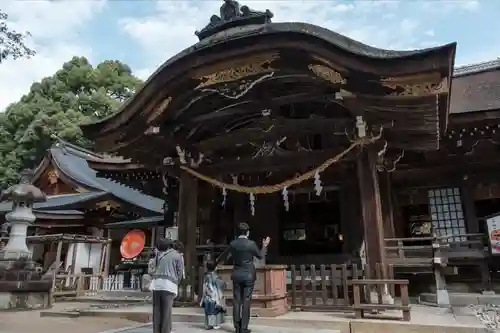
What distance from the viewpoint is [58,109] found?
32312 millimetres

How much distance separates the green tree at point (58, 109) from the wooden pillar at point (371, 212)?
2534 cm

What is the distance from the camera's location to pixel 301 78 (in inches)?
305

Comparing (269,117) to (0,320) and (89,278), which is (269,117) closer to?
(0,320)

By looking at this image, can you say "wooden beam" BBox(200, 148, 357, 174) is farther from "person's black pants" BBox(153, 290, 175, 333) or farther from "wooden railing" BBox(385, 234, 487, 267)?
"person's black pants" BBox(153, 290, 175, 333)

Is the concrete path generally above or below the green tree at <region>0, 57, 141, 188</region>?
below

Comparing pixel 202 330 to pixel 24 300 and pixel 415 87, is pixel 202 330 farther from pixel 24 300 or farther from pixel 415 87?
pixel 24 300

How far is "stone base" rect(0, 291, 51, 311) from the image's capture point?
36.3ft

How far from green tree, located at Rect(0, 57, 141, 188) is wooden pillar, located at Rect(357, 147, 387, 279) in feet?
83.1

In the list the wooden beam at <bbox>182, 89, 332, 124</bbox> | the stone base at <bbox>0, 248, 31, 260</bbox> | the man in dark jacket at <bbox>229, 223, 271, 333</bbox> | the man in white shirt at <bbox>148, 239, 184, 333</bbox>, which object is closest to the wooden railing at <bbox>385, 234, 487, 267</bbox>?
the wooden beam at <bbox>182, 89, 332, 124</bbox>

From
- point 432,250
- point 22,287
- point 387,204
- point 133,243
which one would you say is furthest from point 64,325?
point 133,243

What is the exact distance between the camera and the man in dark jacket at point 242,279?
5344 mm

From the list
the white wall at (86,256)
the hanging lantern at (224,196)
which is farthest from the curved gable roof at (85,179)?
the hanging lantern at (224,196)

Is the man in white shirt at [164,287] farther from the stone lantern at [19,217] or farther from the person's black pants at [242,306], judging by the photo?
the stone lantern at [19,217]

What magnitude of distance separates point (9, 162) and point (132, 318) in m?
28.6
